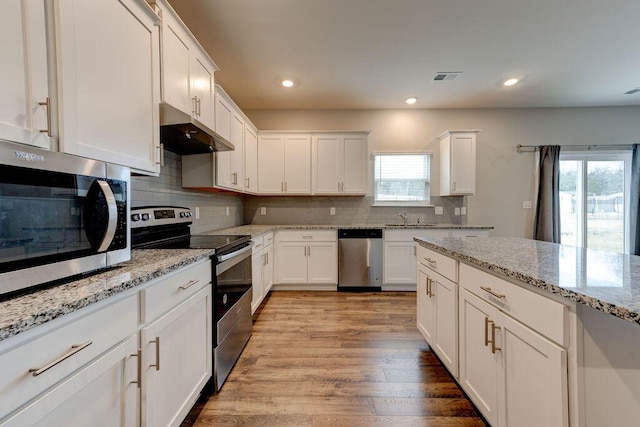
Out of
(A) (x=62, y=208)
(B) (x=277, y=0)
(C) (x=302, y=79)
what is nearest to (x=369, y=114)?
(C) (x=302, y=79)

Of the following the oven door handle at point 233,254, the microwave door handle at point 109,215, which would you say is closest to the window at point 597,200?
the oven door handle at point 233,254

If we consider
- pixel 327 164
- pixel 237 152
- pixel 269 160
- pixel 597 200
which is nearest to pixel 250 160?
pixel 269 160

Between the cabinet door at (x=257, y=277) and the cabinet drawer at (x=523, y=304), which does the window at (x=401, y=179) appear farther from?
the cabinet drawer at (x=523, y=304)

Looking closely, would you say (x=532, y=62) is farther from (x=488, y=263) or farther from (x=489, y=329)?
(x=489, y=329)

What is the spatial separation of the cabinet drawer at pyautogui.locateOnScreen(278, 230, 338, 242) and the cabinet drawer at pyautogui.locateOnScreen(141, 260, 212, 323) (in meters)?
2.11

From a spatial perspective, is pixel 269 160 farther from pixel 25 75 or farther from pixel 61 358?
pixel 61 358

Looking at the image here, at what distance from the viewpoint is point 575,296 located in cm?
82

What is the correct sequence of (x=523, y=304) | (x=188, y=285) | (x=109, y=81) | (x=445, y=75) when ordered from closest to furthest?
(x=523, y=304) → (x=109, y=81) → (x=188, y=285) → (x=445, y=75)

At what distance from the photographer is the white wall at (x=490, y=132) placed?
428 cm

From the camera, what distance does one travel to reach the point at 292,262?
12.1ft

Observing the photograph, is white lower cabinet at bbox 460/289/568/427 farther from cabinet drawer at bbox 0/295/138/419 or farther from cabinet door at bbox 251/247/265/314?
cabinet door at bbox 251/247/265/314

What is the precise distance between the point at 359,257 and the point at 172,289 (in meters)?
2.78

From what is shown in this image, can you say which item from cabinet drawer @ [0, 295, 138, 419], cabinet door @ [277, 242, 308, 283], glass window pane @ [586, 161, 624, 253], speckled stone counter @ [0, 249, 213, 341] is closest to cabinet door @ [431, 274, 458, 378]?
speckled stone counter @ [0, 249, 213, 341]

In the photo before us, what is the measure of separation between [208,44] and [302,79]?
112 cm
